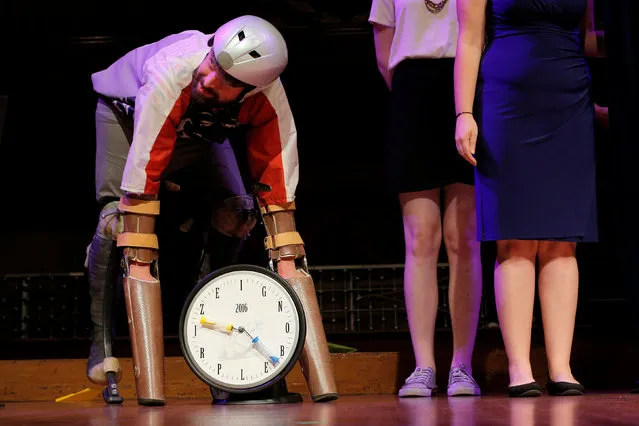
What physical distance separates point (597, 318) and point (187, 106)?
2568mm

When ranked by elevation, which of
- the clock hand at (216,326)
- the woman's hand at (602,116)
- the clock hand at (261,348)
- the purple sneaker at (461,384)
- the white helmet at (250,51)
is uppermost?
the white helmet at (250,51)

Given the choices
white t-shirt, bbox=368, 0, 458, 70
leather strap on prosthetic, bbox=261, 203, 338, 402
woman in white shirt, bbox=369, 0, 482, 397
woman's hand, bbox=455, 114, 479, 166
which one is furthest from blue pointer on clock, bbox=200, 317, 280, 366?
white t-shirt, bbox=368, 0, 458, 70

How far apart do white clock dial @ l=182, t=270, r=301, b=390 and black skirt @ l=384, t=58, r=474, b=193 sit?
1.76 feet

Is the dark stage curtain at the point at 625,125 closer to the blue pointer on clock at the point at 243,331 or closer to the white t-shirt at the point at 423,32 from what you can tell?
the white t-shirt at the point at 423,32

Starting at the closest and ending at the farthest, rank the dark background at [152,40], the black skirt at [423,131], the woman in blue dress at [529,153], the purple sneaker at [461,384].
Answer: the woman in blue dress at [529,153] → the purple sneaker at [461,384] → the black skirt at [423,131] → the dark background at [152,40]

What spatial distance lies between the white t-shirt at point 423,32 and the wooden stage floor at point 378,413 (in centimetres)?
98

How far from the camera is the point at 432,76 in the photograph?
2.97 meters

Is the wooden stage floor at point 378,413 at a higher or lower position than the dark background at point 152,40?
lower

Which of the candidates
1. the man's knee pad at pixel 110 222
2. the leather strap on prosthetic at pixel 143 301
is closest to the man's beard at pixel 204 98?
the leather strap on prosthetic at pixel 143 301

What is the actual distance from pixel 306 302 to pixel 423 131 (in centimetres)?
61

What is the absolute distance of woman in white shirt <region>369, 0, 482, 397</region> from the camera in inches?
116

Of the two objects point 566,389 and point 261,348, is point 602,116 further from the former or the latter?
point 261,348

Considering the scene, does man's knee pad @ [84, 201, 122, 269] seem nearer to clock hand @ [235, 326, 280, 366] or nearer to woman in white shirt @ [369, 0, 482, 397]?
clock hand @ [235, 326, 280, 366]

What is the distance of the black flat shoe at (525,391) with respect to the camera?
264cm
